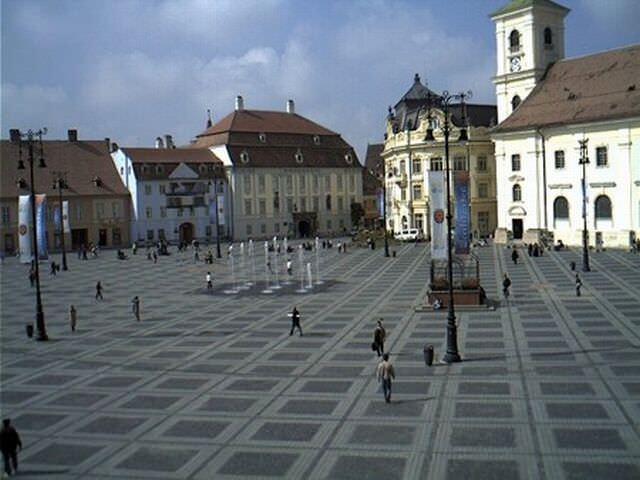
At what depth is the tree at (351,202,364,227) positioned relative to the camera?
103 m

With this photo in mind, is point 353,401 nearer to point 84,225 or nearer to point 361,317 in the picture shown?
point 361,317

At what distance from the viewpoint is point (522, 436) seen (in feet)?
52.6

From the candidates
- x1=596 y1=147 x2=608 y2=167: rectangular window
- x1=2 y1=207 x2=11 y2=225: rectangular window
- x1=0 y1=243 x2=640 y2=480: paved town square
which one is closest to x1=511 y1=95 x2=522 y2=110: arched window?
x1=596 y1=147 x2=608 y2=167: rectangular window

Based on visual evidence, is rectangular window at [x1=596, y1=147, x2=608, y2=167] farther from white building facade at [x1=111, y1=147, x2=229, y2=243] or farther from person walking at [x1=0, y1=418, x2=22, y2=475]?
person walking at [x1=0, y1=418, x2=22, y2=475]

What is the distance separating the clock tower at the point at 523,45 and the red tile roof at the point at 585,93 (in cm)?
185

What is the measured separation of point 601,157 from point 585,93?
6808mm

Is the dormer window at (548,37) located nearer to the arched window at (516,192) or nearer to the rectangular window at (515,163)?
the rectangular window at (515,163)

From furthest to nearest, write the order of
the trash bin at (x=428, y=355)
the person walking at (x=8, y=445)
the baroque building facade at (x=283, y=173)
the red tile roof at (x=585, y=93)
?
the baroque building facade at (x=283, y=173)
the red tile roof at (x=585, y=93)
the trash bin at (x=428, y=355)
the person walking at (x=8, y=445)

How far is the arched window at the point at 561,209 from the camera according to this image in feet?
213

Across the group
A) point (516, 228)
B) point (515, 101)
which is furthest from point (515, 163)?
point (515, 101)

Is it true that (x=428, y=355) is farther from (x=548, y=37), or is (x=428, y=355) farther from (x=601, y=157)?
(x=548, y=37)

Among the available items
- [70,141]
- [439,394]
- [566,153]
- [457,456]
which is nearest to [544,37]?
[566,153]

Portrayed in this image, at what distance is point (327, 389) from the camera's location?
20.7 metres

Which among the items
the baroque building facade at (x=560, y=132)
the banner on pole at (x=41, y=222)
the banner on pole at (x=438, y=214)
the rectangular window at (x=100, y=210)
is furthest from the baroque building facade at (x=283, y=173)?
the banner on pole at (x=438, y=214)
